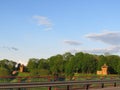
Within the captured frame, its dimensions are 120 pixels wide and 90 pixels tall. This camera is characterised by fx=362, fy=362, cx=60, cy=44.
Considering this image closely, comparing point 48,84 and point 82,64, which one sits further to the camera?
point 82,64

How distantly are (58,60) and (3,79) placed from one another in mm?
145923

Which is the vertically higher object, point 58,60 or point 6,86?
point 58,60

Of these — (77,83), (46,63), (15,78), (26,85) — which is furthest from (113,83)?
(46,63)

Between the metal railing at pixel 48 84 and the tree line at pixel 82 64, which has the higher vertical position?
the tree line at pixel 82 64

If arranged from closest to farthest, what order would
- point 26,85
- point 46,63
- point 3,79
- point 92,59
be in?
point 26,85 < point 3,79 < point 92,59 < point 46,63

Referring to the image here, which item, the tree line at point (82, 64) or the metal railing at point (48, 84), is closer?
the metal railing at point (48, 84)

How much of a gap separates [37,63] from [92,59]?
150 ft

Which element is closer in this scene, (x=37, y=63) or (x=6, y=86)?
(x=6, y=86)

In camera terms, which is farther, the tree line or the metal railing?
the tree line

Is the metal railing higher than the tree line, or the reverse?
the tree line

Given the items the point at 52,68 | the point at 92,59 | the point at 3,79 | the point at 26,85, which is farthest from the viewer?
the point at 52,68

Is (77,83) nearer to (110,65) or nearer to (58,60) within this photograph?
(110,65)

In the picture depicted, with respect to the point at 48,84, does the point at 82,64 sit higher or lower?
higher

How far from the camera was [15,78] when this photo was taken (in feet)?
98.3
